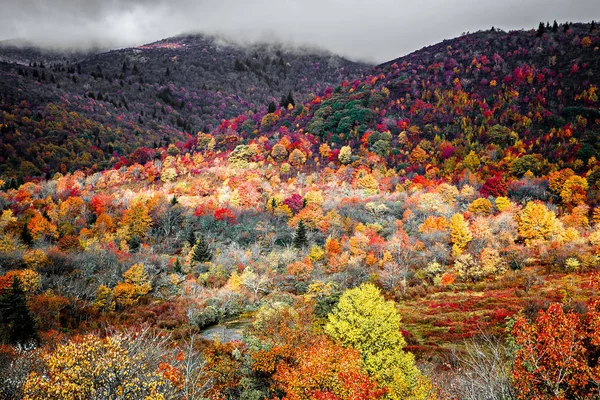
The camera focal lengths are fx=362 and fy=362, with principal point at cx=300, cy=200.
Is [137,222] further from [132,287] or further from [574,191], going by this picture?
[574,191]

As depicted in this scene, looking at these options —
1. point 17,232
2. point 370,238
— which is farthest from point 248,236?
point 17,232

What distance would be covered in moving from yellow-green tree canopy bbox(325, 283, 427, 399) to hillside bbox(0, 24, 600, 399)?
15cm

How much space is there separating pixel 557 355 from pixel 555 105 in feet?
501

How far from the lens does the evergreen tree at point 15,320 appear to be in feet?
126

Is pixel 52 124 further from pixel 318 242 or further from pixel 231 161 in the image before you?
pixel 318 242

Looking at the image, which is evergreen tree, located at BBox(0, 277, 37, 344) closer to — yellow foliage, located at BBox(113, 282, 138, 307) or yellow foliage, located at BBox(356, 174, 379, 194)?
yellow foliage, located at BBox(113, 282, 138, 307)

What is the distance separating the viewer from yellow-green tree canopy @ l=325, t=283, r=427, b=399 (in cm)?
2545

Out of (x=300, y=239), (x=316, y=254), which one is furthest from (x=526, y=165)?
(x=316, y=254)

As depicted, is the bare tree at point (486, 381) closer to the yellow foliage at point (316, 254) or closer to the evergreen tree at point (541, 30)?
the yellow foliage at point (316, 254)

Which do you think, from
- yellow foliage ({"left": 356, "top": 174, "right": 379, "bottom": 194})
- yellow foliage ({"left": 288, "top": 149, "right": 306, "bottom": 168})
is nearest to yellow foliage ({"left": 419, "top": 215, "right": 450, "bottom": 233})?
yellow foliage ({"left": 356, "top": 174, "right": 379, "bottom": 194})

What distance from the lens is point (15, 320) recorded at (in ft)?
129

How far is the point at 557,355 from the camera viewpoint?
16.6 meters

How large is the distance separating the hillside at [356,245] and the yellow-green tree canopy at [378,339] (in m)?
0.15

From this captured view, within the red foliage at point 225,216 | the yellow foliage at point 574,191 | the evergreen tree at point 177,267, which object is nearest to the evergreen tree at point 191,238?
the red foliage at point 225,216
